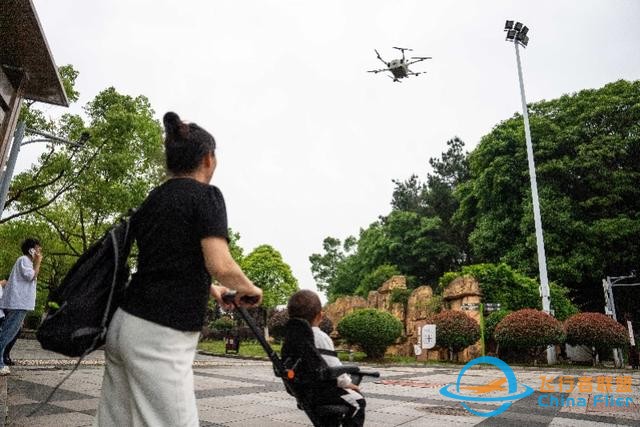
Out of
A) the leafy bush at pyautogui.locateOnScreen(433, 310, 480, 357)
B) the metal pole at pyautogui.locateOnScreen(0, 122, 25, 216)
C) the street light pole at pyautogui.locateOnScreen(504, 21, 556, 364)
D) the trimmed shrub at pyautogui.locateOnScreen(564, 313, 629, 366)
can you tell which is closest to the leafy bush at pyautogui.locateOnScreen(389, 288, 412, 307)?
the leafy bush at pyautogui.locateOnScreen(433, 310, 480, 357)

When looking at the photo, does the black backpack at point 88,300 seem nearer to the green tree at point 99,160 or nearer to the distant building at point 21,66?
the distant building at point 21,66

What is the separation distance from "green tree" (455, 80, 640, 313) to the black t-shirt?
77.8 feet

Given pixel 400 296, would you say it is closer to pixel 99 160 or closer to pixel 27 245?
pixel 99 160

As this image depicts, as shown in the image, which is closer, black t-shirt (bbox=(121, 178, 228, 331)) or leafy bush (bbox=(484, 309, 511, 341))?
black t-shirt (bbox=(121, 178, 228, 331))

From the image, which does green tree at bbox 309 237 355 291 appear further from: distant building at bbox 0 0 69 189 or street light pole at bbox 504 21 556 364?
distant building at bbox 0 0 69 189

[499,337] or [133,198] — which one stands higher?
[133,198]

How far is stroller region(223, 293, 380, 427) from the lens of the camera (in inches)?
82.0

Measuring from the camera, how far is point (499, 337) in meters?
15.6

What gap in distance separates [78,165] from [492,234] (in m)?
21.3

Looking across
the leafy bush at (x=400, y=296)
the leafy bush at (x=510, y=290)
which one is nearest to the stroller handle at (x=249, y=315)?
the leafy bush at (x=510, y=290)

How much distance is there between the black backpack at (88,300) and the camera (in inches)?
60.5

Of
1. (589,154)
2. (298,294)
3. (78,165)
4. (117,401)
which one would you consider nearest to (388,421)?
(298,294)

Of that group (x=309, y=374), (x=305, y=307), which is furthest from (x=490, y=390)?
(x=309, y=374)

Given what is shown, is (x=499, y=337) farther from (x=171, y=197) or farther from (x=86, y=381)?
(x=171, y=197)
